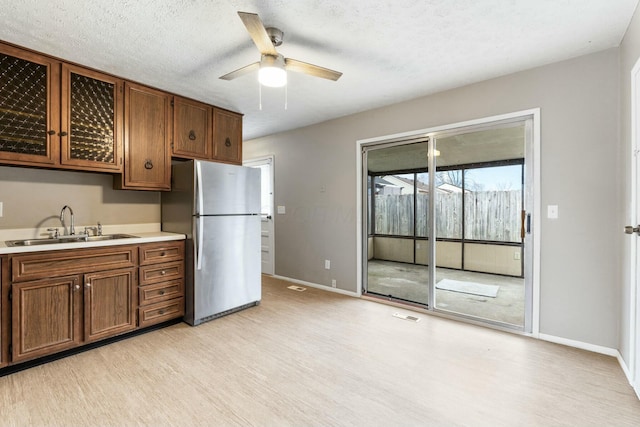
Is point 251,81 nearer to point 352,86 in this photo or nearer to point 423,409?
point 352,86

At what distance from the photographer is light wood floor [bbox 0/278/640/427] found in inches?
66.9

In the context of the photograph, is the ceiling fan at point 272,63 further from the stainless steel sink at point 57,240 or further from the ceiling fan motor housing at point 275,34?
the stainless steel sink at point 57,240

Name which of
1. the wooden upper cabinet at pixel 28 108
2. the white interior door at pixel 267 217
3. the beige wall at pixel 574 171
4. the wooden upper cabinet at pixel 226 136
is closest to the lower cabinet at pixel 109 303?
the wooden upper cabinet at pixel 28 108

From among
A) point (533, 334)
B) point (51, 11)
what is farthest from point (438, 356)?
point (51, 11)

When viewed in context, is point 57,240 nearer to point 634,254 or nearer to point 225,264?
point 225,264

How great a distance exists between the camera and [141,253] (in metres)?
2.74

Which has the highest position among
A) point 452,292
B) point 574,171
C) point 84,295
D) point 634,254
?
point 574,171

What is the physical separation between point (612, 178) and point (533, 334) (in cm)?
144

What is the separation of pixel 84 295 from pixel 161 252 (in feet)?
2.19

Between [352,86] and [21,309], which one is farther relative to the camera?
[352,86]

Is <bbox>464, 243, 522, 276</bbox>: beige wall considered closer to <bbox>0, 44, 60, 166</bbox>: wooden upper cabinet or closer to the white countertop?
the white countertop

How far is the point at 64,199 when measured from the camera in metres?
2.82

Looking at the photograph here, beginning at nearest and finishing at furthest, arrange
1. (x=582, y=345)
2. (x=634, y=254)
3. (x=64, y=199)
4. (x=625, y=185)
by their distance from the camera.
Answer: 1. (x=634, y=254)
2. (x=625, y=185)
3. (x=582, y=345)
4. (x=64, y=199)

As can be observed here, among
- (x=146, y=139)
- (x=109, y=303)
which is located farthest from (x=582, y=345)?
(x=146, y=139)
